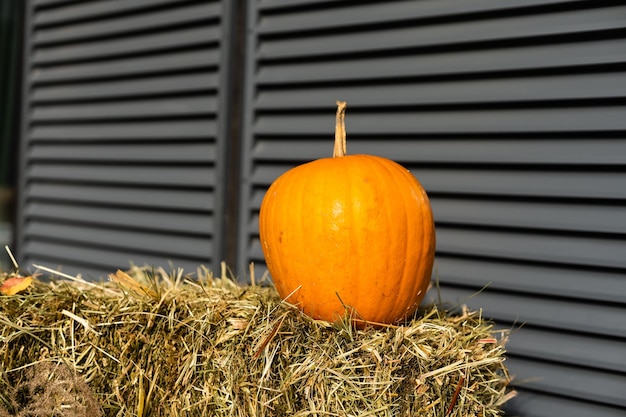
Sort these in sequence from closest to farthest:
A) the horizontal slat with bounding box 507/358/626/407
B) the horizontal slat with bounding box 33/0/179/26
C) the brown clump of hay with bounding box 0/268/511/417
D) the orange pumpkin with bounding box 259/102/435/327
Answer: the brown clump of hay with bounding box 0/268/511/417 → the orange pumpkin with bounding box 259/102/435/327 → the horizontal slat with bounding box 507/358/626/407 → the horizontal slat with bounding box 33/0/179/26

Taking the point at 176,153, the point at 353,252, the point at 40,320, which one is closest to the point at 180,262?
the point at 176,153

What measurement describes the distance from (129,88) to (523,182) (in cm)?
243

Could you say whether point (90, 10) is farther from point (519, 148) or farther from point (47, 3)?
point (519, 148)

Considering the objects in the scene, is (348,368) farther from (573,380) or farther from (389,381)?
(573,380)

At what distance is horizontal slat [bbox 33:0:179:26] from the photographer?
395 cm

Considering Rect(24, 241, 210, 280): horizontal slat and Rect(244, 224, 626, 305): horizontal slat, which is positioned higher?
Rect(244, 224, 626, 305): horizontal slat

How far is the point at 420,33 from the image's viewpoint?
9.32ft

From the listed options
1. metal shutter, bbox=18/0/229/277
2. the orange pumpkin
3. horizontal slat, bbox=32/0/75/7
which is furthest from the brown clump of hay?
horizontal slat, bbox=32/0/75/7

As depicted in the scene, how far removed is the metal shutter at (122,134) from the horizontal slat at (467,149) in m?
0.44

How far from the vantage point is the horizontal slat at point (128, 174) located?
364 centimetres

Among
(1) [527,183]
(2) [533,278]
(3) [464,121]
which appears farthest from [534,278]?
(3) [464,121]

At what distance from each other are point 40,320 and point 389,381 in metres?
0.97

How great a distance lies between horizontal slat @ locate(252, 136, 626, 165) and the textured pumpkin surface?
80 centimetres

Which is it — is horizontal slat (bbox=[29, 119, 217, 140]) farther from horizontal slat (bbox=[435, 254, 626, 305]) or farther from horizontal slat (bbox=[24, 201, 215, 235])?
horizontal slat (bbox=[435, 254, 626, 305])
